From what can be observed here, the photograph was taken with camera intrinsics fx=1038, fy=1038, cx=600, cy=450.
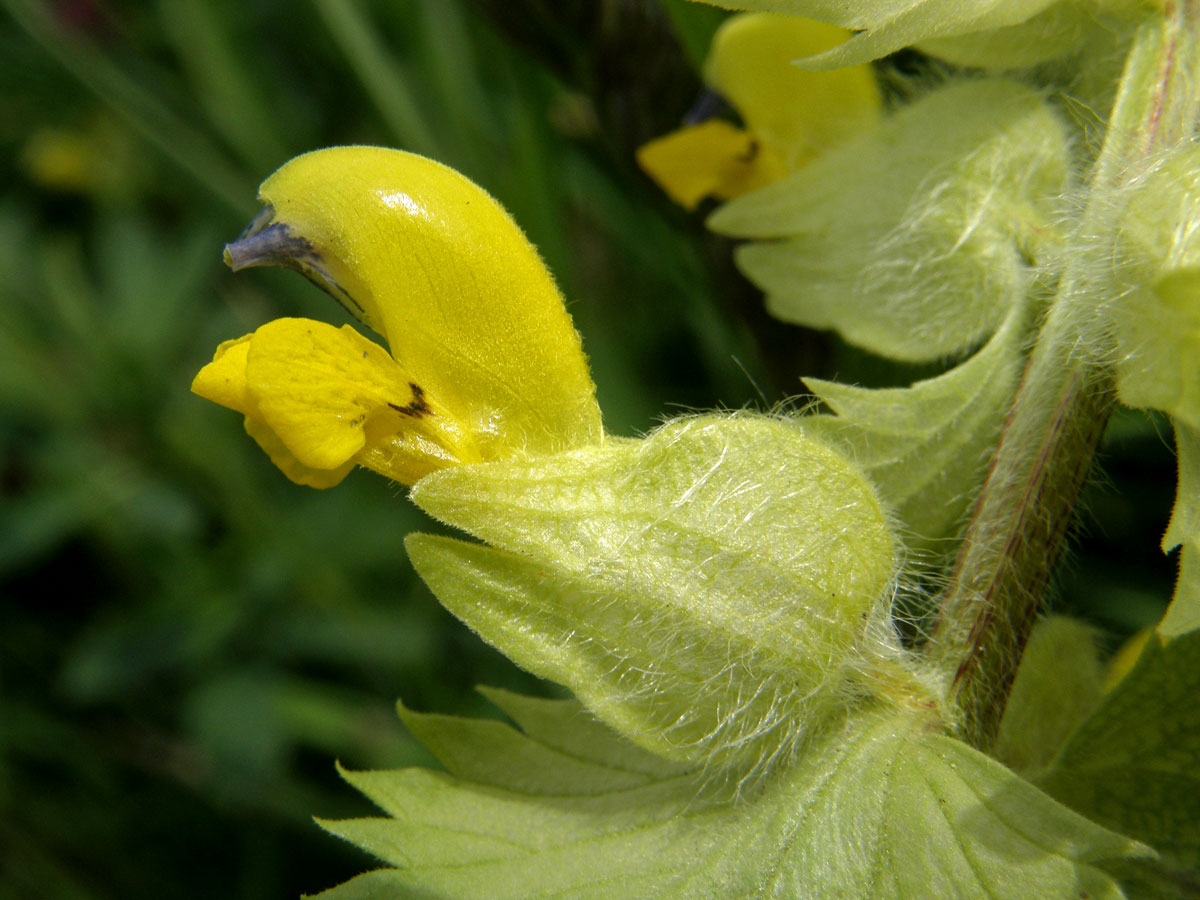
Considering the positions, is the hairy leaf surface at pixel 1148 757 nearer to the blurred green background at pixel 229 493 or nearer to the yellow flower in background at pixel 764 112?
the yellow flower in background at pixel 764 112

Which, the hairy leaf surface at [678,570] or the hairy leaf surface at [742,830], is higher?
the hairy leaf surface at [678,570]

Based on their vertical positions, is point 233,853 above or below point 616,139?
below

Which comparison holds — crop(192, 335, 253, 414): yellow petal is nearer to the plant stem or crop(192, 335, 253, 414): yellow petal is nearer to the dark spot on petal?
the dark spot on petal

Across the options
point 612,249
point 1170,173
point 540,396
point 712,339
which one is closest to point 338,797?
point 712,339

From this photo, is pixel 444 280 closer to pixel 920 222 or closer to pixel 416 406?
pixel 416 406

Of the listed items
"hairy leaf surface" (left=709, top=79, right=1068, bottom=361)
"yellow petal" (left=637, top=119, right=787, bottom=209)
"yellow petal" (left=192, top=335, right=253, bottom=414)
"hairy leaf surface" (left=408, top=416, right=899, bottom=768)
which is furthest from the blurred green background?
"yellow petal" (left=192, top=335, right=253, bottom=414)

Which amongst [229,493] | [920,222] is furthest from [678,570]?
[229,493]

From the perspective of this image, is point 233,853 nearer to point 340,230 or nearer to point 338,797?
point 338,797

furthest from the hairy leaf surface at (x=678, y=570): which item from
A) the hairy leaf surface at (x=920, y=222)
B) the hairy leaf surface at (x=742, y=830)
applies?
the hairy leaf surface at (x=920, y=222)
